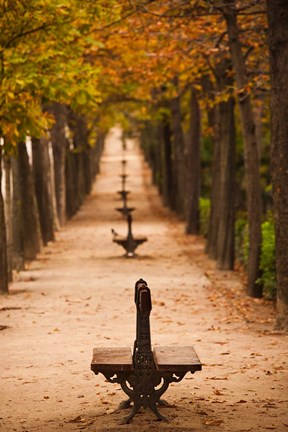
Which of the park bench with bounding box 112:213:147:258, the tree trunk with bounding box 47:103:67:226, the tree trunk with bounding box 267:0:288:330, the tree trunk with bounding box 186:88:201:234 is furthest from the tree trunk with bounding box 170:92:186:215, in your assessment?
the tree trunk with bounding box 267:0:288:330

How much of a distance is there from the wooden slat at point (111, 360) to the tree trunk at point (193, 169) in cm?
2445

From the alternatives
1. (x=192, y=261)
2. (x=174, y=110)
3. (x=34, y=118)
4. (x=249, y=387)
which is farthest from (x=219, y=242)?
(x=174, y=110)

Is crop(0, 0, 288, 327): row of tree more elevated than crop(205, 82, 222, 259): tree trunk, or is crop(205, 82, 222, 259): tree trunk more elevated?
crop(0, 0, 288, 327): row of tree

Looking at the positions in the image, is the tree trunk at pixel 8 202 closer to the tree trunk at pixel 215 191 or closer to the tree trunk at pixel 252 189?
the tree trunk at pixel 252 189

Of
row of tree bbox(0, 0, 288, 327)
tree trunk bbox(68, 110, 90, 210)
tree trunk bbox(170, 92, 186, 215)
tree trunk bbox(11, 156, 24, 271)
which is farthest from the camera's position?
tree trunk bbox(68, 110, 90, 210)

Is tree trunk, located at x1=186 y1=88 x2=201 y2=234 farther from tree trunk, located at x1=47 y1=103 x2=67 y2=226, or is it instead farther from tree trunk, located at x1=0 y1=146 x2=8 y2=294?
tree trunk, located at x1=0 y1=146 x2=8 y2=294

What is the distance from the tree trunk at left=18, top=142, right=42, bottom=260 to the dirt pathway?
478mm

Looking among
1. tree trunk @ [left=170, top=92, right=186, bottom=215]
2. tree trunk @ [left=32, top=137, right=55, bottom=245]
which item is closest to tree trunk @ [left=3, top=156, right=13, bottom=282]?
tree trunk @ [left=32, top=137, right=55, bottom=245]

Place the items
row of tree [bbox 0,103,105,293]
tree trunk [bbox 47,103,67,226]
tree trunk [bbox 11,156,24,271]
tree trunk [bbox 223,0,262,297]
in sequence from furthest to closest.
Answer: tree trunk [bbox 47,103,67,226] < tree trunk [bbox 11,156,24,271] < row of tree [bbox 0,103,105,293] < tree trunk [bbox 223,0,262,297]

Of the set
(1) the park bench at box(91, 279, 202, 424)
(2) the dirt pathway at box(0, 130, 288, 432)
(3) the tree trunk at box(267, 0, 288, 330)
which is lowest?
(2) the dirt pathway at box(0, 130, 288, 432)

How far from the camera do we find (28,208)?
91.9 ft

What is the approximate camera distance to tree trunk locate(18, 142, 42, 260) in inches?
1071

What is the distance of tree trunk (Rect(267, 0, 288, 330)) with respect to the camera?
15281 millimetres

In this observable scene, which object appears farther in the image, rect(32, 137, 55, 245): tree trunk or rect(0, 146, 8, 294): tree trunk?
rect(32, 137, 55, 245): tree trunk
